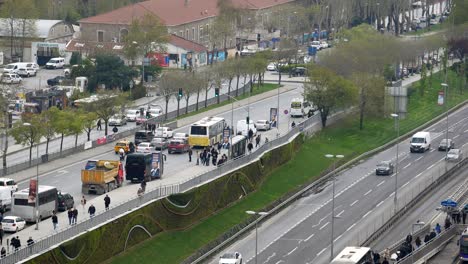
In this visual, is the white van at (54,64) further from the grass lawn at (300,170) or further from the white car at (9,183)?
the white car at (9,183)

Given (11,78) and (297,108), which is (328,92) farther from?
(11,78)

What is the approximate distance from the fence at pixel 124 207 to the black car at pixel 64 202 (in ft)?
8.71

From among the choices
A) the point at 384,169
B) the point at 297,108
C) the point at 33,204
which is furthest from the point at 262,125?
the point at 33,204

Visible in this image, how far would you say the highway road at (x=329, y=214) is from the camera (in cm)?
→ 8938

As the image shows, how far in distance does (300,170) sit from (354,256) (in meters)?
31.9

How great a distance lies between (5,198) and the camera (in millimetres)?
87938

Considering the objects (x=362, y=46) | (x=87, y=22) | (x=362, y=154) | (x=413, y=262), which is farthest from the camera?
(x=87, y=22)

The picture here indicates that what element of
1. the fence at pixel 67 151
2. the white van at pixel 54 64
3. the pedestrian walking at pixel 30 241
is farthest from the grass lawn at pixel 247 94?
the pedestrian walking at pixel 30 241

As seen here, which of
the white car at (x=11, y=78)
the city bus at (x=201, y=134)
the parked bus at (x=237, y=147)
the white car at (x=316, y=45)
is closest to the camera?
the parked bus at (x=237, y=147)

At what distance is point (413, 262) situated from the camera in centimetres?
8375

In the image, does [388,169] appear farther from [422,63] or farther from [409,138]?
[422,63]

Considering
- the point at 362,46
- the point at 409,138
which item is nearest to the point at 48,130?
the point at 409,138

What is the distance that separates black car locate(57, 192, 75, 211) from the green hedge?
4.06 meters

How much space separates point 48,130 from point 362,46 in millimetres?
48787
